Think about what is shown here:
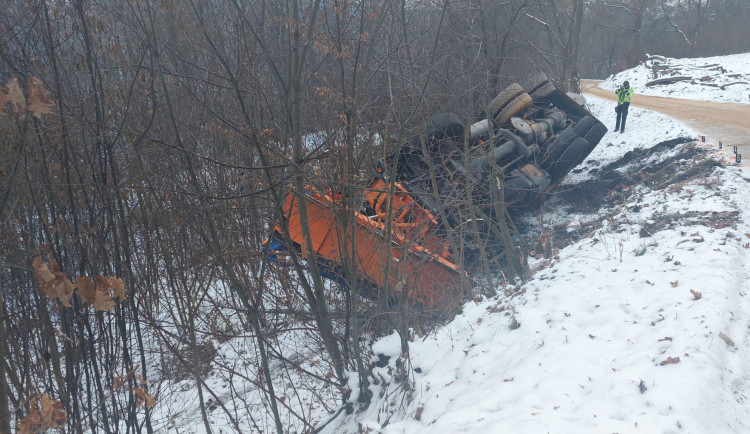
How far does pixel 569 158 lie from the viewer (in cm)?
1119

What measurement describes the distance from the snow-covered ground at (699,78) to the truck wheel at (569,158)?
34.5 feet

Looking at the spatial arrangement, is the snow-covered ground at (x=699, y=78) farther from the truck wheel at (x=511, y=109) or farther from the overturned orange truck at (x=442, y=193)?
the truck wheel at (x=511, y=109)

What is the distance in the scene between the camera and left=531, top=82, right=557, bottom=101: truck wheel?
1241 centimetres

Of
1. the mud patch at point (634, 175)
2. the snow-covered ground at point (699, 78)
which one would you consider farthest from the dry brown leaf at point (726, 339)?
the snow-covered ground at point (699, 78)

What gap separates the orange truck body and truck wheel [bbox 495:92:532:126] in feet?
11.5

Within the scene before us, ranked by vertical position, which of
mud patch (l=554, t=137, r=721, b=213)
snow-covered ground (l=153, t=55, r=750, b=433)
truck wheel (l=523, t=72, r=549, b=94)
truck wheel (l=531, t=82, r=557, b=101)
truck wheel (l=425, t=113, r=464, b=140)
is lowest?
snow-covered ground (l=153, t=55, r=750, b=433)

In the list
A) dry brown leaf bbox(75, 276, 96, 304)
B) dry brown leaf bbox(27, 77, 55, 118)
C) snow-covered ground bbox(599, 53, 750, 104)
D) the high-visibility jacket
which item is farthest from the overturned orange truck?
snow-covered ground bbox(599, 53, 750, 104)

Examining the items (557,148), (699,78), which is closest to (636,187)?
(557,148)

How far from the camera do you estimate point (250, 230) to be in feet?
23.5

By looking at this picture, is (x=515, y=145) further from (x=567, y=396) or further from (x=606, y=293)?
(x=567, y=396)

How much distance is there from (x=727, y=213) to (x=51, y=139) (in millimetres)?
8401

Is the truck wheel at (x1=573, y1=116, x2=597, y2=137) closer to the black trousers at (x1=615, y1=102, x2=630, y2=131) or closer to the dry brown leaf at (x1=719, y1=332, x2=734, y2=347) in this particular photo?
the black trousers at (x1=615, y1=102, x2=630, y2=131)

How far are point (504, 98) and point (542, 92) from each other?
5.55 ft

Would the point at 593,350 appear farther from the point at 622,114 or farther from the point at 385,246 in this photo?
the point at 622,114
